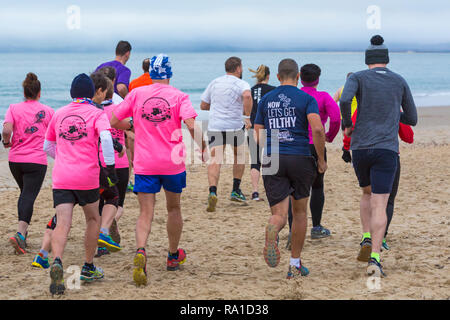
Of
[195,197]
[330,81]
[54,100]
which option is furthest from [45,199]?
[330,81]

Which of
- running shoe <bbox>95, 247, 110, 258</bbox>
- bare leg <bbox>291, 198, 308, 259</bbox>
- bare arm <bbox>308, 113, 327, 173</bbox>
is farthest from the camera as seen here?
running shoe <bbox>95, 247, 110, 258</bbox>

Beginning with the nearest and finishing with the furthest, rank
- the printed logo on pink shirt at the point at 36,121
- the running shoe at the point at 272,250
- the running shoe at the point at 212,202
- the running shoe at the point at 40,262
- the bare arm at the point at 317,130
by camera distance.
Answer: the running shoe at the point at 272,250
the bare arm at the point at 317,130
the running shoe at the point at 40,262
the printed logo on pink shirt at the point at 36,121
the running shoe at the point at 212,202

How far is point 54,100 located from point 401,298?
128 feet

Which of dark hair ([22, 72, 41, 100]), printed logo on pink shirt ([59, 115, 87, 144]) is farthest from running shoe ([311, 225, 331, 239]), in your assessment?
dark hair ([22, 72, 41, 100])

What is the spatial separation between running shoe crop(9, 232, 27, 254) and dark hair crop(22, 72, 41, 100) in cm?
155

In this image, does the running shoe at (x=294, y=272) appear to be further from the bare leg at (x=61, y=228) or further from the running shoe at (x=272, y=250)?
the bare leg at (x=61, y=228)

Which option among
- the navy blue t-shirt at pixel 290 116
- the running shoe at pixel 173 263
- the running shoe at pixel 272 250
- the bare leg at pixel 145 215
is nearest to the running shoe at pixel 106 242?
the running shoe at pixel 173 263

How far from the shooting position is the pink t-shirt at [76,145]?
193 inches

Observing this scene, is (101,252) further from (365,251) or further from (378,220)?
(378,220)

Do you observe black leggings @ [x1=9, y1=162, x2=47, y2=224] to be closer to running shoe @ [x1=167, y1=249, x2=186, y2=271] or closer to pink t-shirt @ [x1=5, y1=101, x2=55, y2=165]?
pink t-shirt @ [x1=5, y1=101, x2=55, y2=165]

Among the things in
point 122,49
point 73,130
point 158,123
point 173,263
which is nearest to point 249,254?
point 173,263

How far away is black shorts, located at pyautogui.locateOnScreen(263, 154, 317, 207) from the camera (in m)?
5.09

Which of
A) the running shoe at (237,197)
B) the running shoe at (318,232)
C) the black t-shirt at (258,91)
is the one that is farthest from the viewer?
the running shoe at (237,197)

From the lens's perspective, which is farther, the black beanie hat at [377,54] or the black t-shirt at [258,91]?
the black t-shirt at [258,91]
